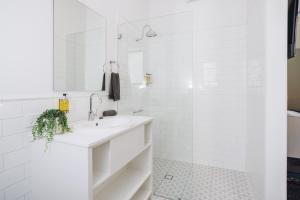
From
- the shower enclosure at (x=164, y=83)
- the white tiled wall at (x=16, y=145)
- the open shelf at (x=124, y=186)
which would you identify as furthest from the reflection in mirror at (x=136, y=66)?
the white tiled wall at (x=16, y=145)

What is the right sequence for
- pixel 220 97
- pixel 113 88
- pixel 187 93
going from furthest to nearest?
pixel 220 97 < pixel 187 93 < pixel 113 88

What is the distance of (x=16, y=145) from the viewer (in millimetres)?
1039

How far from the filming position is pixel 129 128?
4.27 ft

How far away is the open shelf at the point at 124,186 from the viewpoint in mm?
1409

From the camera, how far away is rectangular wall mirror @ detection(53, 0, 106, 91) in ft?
4.43

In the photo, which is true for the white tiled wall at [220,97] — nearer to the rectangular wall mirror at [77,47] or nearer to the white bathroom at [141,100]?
the white bathroom at [141,100]

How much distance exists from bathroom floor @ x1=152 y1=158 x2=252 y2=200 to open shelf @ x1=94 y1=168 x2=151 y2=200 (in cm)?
38

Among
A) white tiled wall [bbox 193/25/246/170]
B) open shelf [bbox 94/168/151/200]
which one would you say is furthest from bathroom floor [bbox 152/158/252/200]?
open shelf [bbox 94/168/151/200]

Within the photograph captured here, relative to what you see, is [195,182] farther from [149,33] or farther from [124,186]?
[149,33]

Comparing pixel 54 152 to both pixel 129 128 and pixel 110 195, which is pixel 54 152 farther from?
pixel 110 195

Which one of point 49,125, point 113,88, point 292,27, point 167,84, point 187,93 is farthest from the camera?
point 167,84

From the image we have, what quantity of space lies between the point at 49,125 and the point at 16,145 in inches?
9.5

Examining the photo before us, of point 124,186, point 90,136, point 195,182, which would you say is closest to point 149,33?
point 90,136

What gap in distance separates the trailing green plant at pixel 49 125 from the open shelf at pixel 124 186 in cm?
68
